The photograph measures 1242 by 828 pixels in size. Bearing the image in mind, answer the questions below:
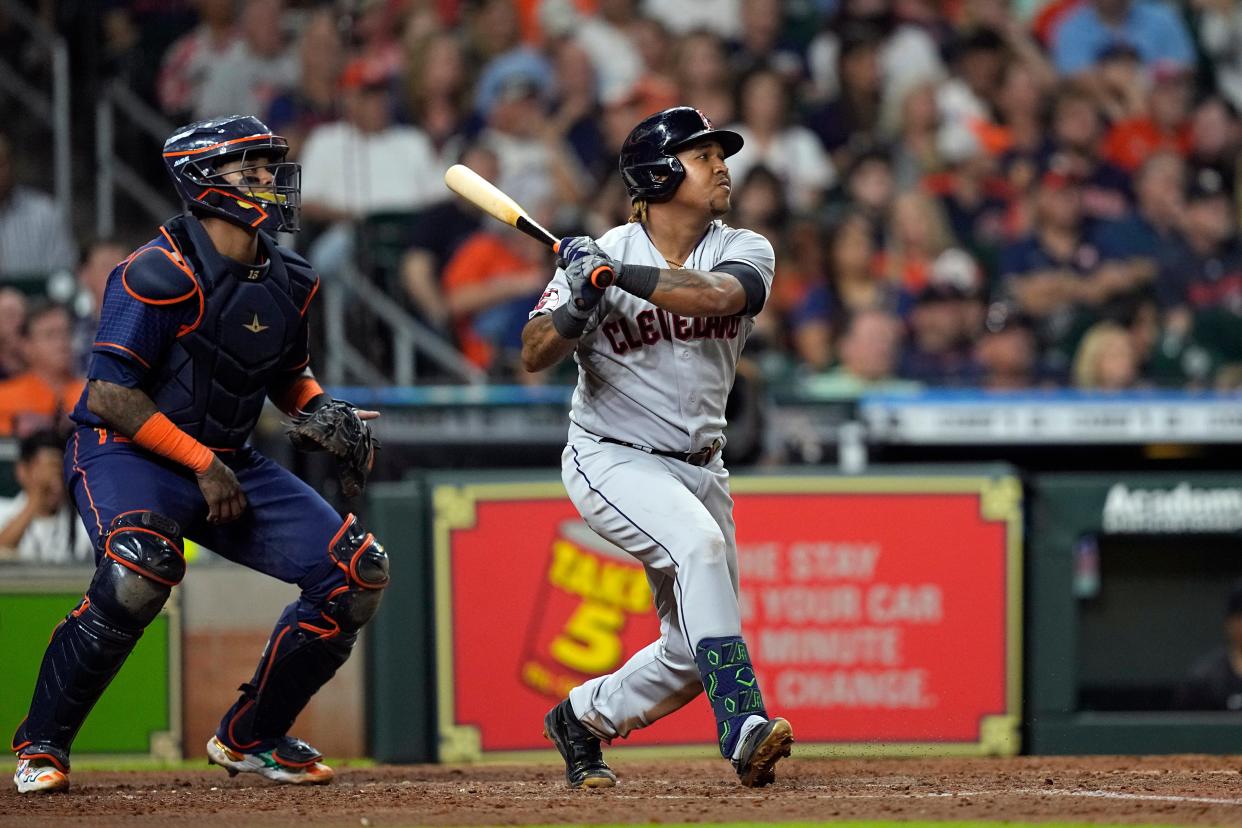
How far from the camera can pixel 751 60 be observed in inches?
397

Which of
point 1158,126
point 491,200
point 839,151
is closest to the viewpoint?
point 491,200

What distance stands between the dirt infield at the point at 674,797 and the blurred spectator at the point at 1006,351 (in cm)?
335

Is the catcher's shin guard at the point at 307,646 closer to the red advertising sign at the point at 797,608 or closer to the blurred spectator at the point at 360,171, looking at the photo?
the red advertising sign at the point at 797,608

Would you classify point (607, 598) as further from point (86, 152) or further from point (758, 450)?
point (86, 152)

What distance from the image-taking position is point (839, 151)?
1009cm

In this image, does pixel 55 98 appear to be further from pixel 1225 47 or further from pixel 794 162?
pixel 1225 47

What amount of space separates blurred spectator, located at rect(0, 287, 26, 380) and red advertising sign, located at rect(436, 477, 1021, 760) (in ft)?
7.48

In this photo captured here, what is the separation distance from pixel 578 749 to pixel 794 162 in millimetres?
5787

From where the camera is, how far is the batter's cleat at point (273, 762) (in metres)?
4.91

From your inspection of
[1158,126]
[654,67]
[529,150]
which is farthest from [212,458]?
[1158,126]

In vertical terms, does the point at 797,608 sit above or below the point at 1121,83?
below

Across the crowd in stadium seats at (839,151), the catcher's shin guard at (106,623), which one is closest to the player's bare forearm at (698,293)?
the catcher's shin guard at (106,623)

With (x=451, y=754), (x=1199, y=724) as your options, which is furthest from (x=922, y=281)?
(x=451, y=754)

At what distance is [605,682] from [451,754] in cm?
179
